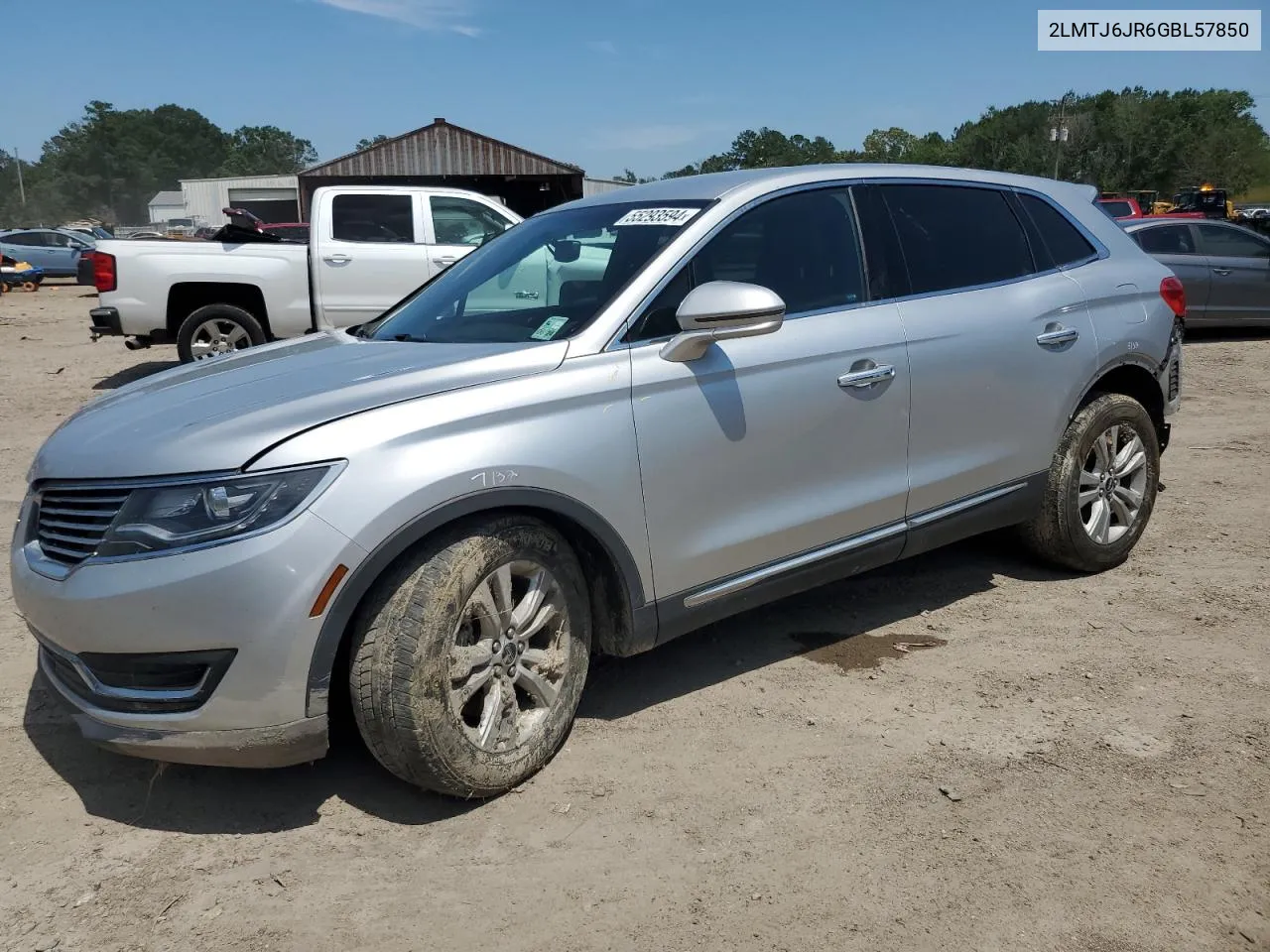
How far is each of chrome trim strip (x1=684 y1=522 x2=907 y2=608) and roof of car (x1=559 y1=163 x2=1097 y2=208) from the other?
1.30m

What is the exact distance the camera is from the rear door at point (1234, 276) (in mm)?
12414

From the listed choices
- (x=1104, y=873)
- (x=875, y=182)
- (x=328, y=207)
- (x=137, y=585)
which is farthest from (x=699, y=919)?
(x=328, y=207)

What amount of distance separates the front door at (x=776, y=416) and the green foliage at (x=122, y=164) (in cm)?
13638

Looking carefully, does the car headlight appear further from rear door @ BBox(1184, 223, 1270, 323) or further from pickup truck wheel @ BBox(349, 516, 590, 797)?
rear door @ BBox(1184, 223, 1270, 323)

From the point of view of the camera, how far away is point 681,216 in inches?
141

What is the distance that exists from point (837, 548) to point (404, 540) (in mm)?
1700

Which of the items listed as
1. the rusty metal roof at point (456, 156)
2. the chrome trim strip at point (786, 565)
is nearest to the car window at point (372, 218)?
the chrome trim strip at point (786, 565)

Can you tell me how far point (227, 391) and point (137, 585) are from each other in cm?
73

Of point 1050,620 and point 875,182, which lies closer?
point 875,182

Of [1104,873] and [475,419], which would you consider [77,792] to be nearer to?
[475,419]

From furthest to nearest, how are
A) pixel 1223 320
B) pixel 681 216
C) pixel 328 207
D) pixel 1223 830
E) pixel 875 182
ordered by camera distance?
pixel 1223 320, pixel 328 207, pixel 875 182, pixel 681 216, pixel 1223 830

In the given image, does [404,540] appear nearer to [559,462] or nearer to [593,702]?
[559,462]

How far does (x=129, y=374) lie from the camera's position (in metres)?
11.9

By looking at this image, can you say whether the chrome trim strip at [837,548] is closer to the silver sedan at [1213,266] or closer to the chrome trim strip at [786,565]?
the chrome trim strip at [786,565]
